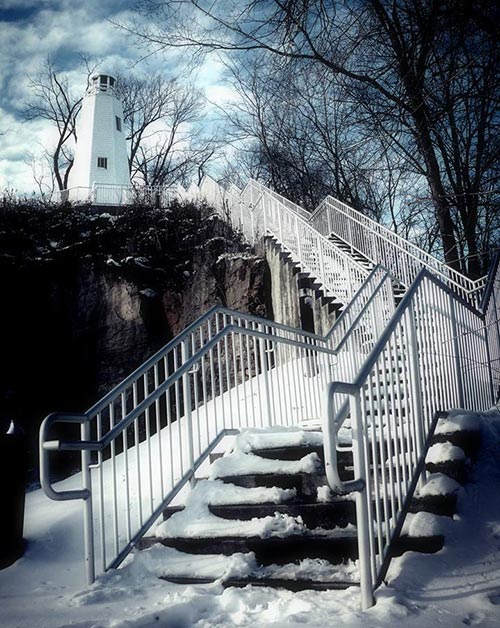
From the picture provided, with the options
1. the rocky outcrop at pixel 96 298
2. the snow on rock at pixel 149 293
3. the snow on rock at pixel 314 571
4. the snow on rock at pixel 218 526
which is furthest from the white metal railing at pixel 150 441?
the snow on rock at pixel 149 293

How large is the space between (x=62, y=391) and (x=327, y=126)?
13.2 m

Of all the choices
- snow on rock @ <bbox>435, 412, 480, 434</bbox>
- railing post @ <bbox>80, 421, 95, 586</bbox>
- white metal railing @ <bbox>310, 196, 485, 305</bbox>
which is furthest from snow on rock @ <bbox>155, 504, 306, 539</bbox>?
white metal railing @ <bbox>310, 196, 485, 305</bbox>

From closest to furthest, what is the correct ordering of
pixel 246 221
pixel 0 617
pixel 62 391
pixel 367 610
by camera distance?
pixel 367 610 < pixel 0 617 < pixel 62 391 < pixel 246 221

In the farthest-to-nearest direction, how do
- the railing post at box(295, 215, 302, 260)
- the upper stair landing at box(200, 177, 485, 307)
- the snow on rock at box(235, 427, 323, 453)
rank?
the railing post at box(295, 215, 302, 260) → the upper stair landing at box(200, 177, 485, 307) → the snow on rock at box(235, 427, 323, 453)

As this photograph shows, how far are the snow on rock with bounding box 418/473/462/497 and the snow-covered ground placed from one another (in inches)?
3.3

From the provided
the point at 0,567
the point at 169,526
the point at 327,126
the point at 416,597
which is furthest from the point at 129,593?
the point at 327,126

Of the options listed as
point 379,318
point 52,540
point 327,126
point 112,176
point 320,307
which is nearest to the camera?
point 52,540

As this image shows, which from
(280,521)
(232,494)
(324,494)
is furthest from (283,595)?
(232,494)

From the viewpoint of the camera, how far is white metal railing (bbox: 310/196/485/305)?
1033cm

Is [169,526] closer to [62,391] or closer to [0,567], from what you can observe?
[0,567]

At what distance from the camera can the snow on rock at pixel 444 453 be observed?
3.49 m

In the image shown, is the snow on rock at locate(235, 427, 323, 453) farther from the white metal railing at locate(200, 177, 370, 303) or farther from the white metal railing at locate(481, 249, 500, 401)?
the white metal railing at locate(200, 177, 370, 303)

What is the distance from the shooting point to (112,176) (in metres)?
28.0

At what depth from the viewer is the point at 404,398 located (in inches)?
152
